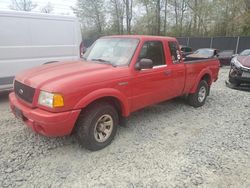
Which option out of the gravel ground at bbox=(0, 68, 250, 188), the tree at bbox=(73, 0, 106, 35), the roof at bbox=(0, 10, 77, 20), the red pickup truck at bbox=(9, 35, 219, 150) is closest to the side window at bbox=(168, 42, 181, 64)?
the red pickup truck at bbox=(9, 35, 219, 150)

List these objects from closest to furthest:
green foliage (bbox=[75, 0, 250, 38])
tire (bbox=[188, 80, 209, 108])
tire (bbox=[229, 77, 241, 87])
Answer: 1. tire (bbox=[188, 80, 209, 108])
2. tire (bbox=[229, 77, 241, 87])
3. green foliage (bbox=[75, 0, 250, 38])

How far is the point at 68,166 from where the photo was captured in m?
3.12

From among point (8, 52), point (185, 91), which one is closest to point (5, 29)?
point (8, 52)

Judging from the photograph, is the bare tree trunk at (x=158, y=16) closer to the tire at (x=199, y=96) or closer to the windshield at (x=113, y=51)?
the tire at (x=199, y=96)

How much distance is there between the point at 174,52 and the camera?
491cm

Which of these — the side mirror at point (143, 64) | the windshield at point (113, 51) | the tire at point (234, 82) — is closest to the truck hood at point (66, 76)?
the windshield at point (113, 51)

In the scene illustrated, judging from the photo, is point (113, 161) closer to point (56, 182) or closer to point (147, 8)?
point (56, 182)

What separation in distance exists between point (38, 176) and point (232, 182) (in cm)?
254

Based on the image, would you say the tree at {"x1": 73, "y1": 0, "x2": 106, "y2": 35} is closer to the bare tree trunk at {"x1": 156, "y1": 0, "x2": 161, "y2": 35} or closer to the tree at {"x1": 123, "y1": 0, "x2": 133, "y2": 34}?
the tree at {"x1": 123, "y1": 0, "x2": 133, "y2": 34}

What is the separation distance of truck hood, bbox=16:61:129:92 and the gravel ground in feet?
3.58

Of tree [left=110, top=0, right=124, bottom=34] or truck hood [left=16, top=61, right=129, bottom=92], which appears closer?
truck hood [left=16, top=61, right=129, bottom=92]

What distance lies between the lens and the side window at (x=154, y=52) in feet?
13.6

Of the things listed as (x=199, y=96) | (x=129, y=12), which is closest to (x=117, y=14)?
(x=129, y=12)

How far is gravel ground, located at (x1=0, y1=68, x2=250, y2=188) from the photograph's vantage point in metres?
2.87
